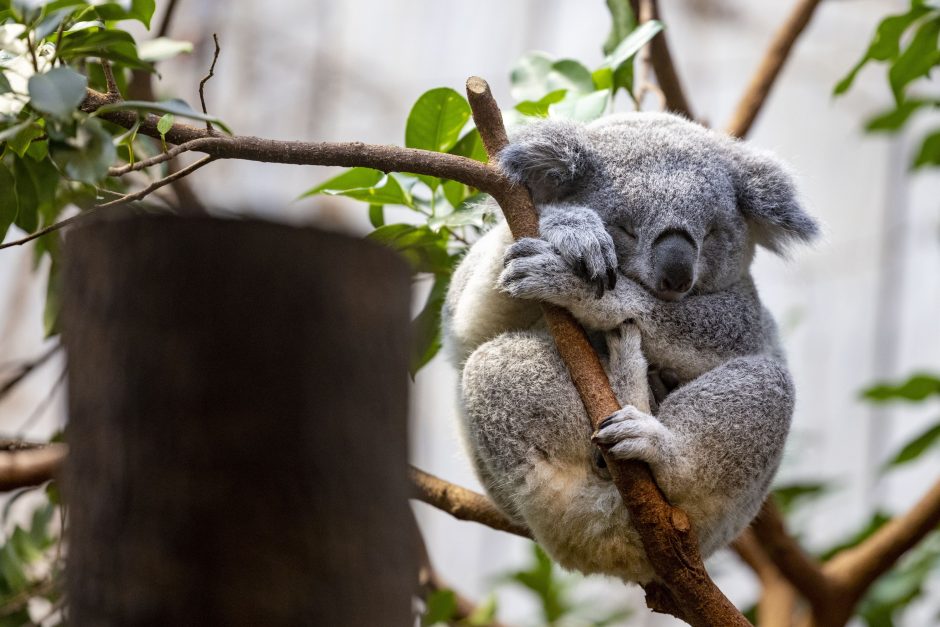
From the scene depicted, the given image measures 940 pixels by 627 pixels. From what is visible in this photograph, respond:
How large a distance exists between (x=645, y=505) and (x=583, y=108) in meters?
1.25

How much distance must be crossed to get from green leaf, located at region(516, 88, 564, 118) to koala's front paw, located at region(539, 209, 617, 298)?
0.65 m

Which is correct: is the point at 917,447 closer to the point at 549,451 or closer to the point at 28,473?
the point at 549,451

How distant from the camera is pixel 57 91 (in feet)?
5.06

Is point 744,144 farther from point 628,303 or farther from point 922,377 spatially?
point 922,377

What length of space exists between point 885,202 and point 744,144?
7.65m

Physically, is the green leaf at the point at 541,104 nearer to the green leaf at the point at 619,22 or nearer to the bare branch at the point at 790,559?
the green leaf at the point at 619,22

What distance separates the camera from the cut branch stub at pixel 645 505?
75.8 inches

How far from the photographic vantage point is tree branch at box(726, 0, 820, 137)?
12.2ft

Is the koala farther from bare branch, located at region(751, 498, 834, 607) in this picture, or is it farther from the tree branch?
the tree branch

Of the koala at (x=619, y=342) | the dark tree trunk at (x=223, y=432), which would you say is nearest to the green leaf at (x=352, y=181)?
the koala at (x=619, y=342)

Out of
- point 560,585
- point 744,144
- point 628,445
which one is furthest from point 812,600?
point 628,445

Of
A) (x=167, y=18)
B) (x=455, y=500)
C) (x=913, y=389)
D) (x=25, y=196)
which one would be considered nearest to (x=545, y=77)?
(x=455, y=500)

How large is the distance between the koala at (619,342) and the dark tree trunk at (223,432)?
0.77m

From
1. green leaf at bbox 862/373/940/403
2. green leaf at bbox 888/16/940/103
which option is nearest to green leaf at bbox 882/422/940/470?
green leaf at bbox 862/373/940/403
